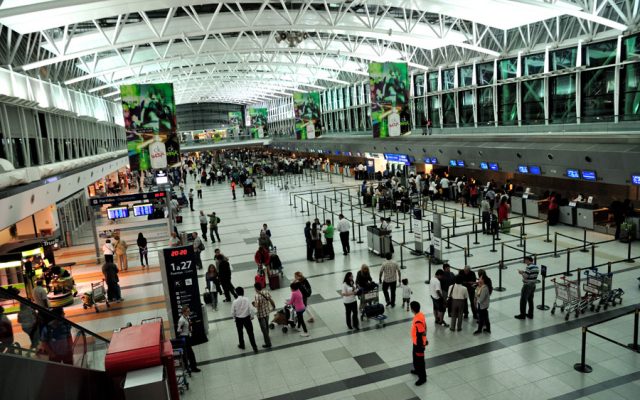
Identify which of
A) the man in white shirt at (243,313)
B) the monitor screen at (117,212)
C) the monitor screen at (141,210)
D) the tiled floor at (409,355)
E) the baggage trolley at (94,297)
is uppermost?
the monitor screen at (117,212)

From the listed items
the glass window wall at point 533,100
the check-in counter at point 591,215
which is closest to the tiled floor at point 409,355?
the check-in counter at point 591,215

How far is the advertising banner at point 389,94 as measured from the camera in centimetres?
1927

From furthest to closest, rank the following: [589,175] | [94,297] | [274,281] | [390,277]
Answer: [589,175] < [274,281] < [94,297] < [390,277]

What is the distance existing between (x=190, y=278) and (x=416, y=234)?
25.0 feet

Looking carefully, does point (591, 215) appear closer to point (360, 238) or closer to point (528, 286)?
point (360, 238)

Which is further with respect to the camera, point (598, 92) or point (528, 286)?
point (598, 92)

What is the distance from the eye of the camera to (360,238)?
16969 millimetres

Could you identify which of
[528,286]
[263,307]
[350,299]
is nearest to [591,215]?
[528,286]

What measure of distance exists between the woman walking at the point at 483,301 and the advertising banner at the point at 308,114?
24257mm

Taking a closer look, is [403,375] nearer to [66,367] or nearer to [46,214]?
[66,367]

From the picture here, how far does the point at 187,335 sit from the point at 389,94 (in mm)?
13933

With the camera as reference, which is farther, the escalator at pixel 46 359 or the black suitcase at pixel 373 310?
the black suitcase at pixel 373 310

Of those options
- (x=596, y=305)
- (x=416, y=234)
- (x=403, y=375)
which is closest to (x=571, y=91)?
(x=416, y=234)

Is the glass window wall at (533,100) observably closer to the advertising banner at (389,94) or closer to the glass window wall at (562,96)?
the glass window wall at (562,96)
